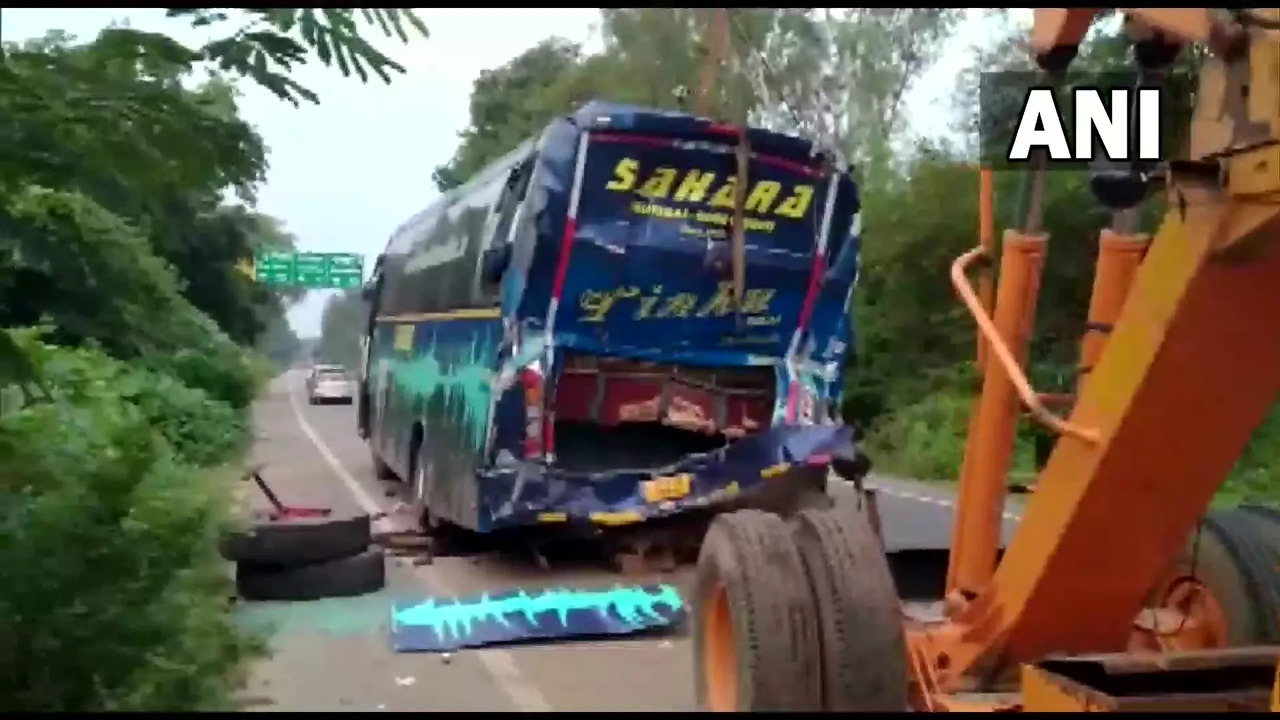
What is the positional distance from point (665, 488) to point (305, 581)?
8.64 ft

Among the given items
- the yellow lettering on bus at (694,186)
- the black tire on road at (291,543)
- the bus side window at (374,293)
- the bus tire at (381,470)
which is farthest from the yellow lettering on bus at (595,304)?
the bus tire at (381,470)

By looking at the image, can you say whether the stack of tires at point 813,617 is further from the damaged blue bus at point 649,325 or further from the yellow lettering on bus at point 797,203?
the yellow lettering on bus at point 797,203

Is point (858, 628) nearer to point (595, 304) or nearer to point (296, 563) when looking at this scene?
point (595, 304)

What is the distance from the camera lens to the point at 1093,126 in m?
4.39

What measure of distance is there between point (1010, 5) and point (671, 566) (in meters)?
6.89

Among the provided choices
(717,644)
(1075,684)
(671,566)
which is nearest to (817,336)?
(671,566)

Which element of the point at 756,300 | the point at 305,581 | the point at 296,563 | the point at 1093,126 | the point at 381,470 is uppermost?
the point at 1093,126

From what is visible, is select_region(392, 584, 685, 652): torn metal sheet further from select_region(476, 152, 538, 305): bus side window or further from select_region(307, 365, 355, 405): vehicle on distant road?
select_region(307, 365, 355, 405): vehicle on distant road

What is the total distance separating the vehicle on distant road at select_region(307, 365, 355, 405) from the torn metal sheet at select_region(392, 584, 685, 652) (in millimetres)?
44154

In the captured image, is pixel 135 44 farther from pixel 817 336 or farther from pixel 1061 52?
pixel 817 336

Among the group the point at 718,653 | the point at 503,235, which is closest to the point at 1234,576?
the point at 718,653

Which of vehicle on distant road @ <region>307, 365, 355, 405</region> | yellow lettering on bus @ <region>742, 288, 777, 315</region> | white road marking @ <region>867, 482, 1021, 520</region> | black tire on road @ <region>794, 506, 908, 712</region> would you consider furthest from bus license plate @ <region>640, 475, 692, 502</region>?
vehicle on distant road @ <region>307, 365, 355, 405</region>

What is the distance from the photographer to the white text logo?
4395mm

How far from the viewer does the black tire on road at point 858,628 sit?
470 centimetres
